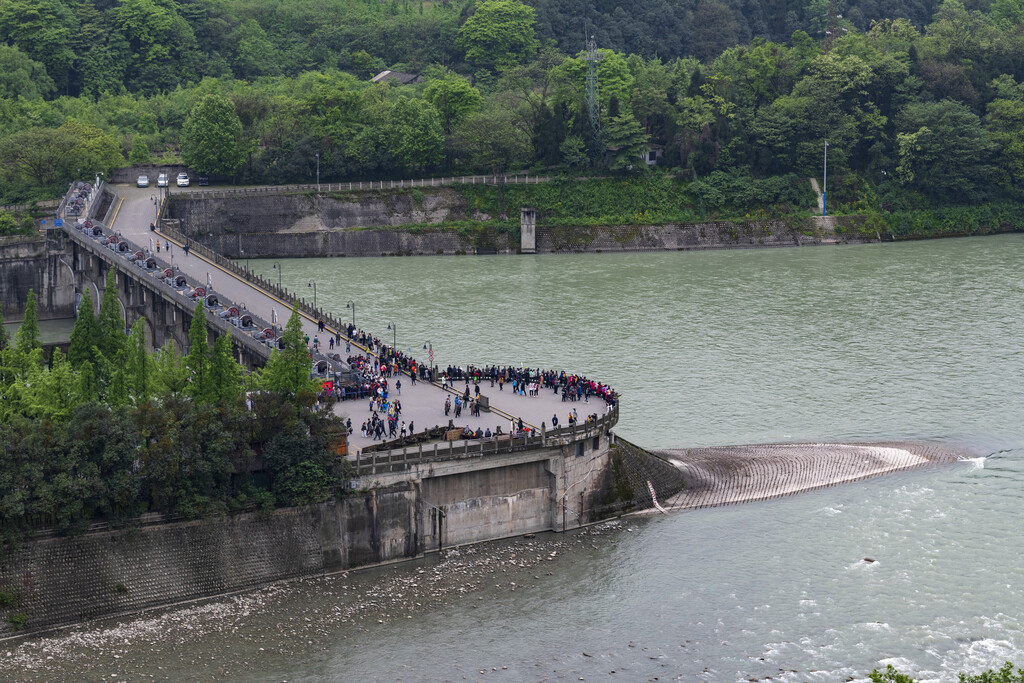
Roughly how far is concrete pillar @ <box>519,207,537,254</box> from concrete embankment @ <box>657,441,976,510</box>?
63242 millimetres

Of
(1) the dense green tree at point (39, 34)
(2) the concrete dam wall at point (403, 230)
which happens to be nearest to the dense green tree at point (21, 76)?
(1) the dense green tree at point (39, 34)

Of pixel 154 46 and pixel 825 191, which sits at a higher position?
pixel 154 46

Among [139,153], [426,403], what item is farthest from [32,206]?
[426,403]

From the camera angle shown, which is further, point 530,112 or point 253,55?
point 253,55

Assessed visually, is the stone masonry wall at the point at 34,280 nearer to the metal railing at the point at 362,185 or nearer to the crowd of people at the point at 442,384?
the metal railing at the point at 362,185

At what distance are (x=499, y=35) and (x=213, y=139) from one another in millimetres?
51643

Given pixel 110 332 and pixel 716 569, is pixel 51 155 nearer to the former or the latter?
pixel 110 332

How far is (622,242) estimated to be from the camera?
5113 inches

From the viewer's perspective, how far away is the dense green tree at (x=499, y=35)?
174 metres

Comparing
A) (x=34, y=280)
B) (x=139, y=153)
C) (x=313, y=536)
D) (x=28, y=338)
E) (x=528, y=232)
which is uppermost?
(x=139, y=153)

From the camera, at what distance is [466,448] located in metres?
56.6

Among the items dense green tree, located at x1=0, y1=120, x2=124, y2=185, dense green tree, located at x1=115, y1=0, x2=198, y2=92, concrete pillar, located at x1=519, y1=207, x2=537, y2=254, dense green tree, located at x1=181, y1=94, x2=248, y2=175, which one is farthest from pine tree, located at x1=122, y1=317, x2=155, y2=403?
dense green tree, located at x1=115, y1=0, x2=198, y2=92

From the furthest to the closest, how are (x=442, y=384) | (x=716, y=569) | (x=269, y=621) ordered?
(x=442, y=384) < (x=716, y=569) < (x=269, y=621)

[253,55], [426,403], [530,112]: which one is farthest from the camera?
[253,55]
